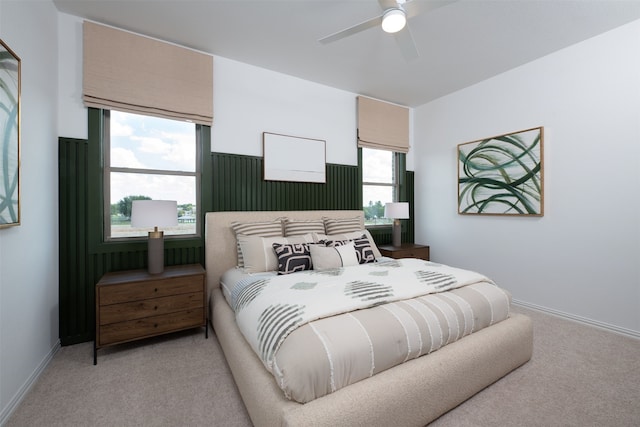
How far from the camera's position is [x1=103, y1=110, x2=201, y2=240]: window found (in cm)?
256

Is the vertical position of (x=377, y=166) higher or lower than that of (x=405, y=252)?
higher

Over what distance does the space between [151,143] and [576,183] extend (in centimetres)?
435

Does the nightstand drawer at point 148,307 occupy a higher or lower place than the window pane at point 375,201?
lower

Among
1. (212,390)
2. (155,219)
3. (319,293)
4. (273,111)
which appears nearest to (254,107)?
(273,111)

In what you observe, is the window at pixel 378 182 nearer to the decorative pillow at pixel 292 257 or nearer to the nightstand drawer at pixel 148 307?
the decorative pillow at pixel 292 257

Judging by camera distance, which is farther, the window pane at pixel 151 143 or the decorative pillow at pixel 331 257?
the window pane at pixel 151 143

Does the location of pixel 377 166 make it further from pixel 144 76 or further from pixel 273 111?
pixel 144 76

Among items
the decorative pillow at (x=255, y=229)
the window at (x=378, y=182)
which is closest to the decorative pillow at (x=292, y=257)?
the decorative pillow at (x=255, y=229)

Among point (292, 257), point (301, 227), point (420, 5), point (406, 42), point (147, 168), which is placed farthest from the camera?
point (301, 227)

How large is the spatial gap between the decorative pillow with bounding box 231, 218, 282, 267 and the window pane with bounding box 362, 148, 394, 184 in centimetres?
174

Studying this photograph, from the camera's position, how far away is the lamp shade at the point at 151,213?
86.7 inches

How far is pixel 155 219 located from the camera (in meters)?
2.24

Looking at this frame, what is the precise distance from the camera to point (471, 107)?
3.71 metres

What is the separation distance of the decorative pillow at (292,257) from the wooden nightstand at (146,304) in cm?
68
